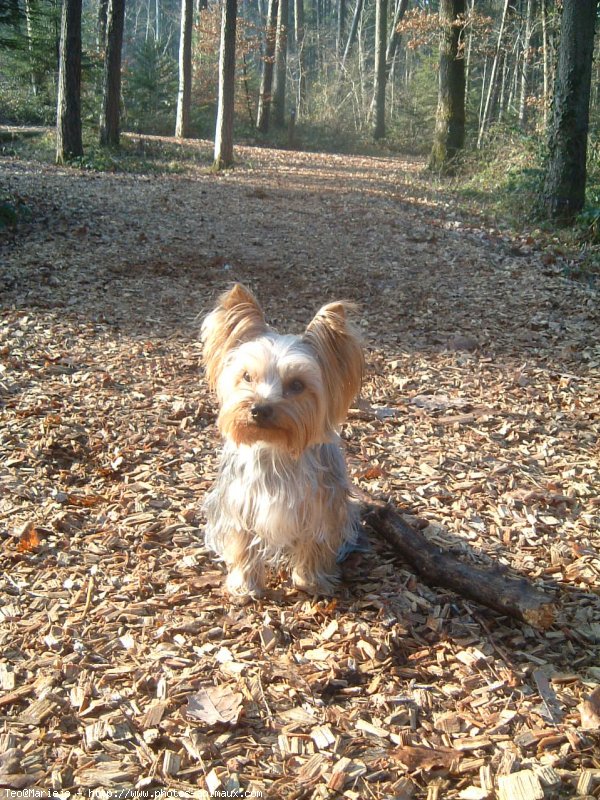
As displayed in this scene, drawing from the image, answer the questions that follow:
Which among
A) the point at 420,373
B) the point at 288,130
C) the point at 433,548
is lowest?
the point at 433,548

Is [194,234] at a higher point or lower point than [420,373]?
higher

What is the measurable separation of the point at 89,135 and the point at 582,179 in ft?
51.8

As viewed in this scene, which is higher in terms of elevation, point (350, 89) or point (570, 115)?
point (350, 89)

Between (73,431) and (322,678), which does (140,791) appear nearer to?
(322,678)

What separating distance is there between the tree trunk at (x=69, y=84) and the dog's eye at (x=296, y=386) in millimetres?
15690

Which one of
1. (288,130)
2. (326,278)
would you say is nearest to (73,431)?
(326,278)

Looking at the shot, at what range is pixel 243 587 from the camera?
3709mm

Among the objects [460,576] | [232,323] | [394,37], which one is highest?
[394,37]

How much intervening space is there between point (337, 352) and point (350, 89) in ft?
126

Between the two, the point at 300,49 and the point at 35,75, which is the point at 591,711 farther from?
the point at 300,49

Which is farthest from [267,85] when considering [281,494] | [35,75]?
[281,494]

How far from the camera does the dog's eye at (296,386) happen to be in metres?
3.32

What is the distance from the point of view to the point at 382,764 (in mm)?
2688

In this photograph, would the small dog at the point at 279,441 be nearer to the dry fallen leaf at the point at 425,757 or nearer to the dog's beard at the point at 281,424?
the dog's beard at the point at 281,424
